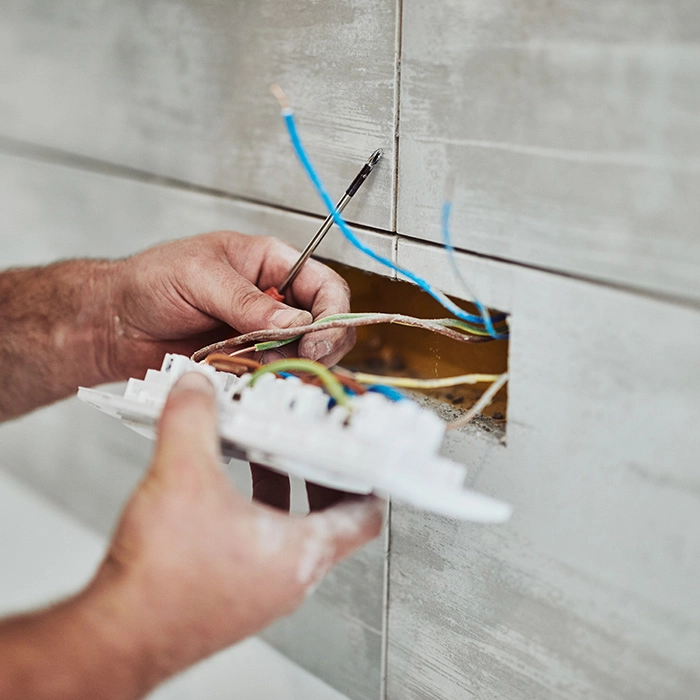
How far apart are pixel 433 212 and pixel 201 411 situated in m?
0.40

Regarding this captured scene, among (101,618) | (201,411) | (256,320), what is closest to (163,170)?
(256,320)

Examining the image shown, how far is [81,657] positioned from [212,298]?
0.53m

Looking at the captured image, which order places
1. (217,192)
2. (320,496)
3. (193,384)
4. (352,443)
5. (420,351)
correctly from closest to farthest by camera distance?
(352,443)
(193,384)
(320,496)
(420,351)
(217,192)

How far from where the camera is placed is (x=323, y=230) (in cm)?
106

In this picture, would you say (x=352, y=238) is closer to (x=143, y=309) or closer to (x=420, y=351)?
(x=420, y=351)

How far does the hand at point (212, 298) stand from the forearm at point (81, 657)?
1.39ft

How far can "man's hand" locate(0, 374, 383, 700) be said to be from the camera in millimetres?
692

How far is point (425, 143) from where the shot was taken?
3.08 feet

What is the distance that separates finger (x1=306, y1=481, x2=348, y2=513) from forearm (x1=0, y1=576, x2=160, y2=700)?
0.82 ft

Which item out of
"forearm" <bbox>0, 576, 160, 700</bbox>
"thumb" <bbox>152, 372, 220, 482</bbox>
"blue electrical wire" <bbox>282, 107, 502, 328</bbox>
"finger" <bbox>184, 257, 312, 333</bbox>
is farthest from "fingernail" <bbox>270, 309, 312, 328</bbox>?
"forearm" <bbox>0, 576, 160, 700</bbox>

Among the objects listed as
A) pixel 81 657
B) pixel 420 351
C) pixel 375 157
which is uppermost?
pixel 375 157

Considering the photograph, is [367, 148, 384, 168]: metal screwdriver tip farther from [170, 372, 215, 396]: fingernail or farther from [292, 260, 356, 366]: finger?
[170, 372, 215, 396]: fingernail

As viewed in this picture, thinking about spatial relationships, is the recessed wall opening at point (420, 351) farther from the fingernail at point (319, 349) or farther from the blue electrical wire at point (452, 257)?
the fingernail at point (319, 349)

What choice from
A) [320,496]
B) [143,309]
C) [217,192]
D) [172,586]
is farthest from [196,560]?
[217,192]
